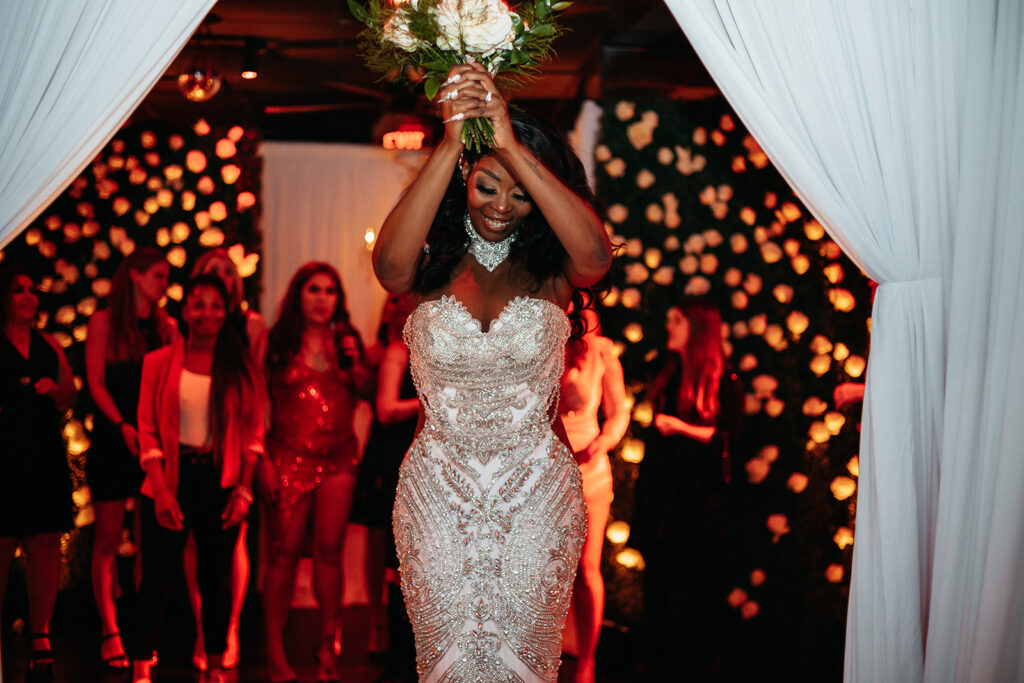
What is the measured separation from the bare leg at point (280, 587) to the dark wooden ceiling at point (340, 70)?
7.44 ft

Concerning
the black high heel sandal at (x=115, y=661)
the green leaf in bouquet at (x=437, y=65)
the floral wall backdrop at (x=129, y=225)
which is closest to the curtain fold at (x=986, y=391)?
the green leaf in bouquet at (x=437, y=65)

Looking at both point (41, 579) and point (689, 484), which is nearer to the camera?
point (41, 579)

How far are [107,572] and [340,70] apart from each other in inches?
131

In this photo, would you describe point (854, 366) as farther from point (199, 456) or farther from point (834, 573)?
point (199, 456)

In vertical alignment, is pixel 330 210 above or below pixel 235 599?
above

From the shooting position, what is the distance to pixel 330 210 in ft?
23.2

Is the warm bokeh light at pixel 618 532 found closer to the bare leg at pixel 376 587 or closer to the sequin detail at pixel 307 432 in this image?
the bare leg at pixel 376 587

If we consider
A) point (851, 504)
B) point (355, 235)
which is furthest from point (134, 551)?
point (851, 504)

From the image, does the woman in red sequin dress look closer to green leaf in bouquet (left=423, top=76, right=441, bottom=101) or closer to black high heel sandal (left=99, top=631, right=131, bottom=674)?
black high heel sandal (left=99, top=631, right=131, bottom=674)

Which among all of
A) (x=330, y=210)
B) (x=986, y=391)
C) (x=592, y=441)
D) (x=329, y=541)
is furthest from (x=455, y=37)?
(x=330, y=210)

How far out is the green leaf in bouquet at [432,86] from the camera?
238 centimetres

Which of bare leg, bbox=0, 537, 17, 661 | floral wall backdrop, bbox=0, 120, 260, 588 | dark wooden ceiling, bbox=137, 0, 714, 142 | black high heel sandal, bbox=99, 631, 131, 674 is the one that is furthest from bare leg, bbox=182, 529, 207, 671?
dark wooden ceiling, bbox=137, 0, 714, 142

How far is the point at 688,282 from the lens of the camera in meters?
5.91

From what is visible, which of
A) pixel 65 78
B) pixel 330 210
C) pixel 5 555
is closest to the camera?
pixel 65 78
